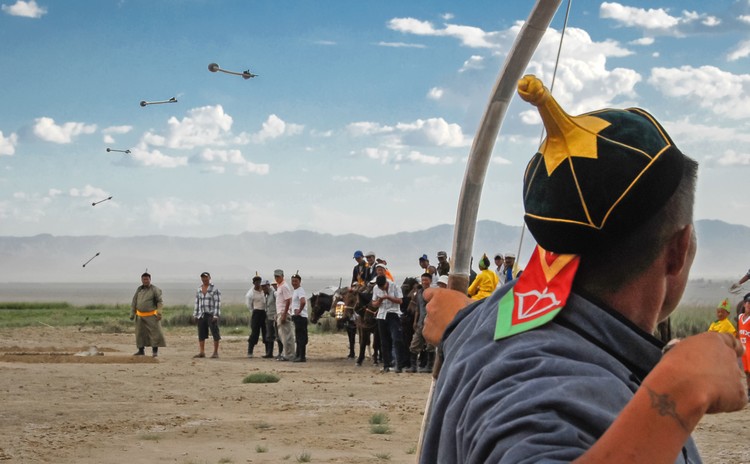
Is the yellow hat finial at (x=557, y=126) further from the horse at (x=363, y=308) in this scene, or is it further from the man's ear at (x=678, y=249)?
the horse at (x=363, y=308)

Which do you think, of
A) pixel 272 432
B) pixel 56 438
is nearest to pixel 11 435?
pixel 56 438

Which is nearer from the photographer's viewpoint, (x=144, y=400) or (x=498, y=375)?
(x=498, y=375)

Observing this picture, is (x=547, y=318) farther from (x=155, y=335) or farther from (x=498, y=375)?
→ (x=155, y=335)

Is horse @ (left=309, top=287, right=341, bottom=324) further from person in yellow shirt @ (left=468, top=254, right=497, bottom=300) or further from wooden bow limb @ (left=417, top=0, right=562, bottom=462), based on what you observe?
wooden bow limb @ (left=417, top=0, right=562, bottom=462)

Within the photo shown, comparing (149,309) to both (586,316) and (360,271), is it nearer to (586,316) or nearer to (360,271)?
(360,271)

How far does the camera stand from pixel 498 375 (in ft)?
4.49

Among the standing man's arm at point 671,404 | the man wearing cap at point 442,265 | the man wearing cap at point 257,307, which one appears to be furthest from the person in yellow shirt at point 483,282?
the standing man's arm at point 671,404

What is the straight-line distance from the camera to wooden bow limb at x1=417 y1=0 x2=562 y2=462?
2783mm

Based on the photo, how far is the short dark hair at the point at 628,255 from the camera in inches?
57.6

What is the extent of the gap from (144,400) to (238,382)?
8.15 ft

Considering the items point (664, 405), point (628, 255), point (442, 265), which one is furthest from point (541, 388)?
point (442, 265)

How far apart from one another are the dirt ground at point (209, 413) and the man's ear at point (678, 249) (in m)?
8.61

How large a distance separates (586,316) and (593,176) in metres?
0.20

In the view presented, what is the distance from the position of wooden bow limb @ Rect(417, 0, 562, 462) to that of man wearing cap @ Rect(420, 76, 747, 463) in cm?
127
